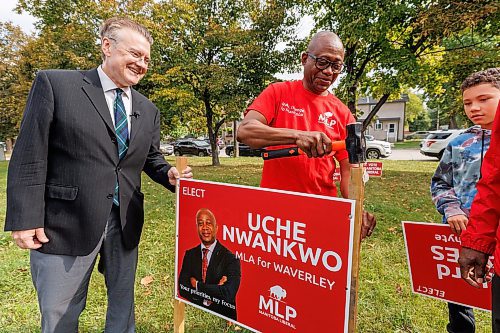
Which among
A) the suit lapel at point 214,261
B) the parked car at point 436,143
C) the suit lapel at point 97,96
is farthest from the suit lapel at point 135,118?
the parked car at point 436,143

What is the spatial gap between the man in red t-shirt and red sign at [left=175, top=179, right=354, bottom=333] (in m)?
0.32

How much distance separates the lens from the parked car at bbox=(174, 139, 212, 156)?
27.0 meters

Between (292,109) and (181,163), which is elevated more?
(292,109)

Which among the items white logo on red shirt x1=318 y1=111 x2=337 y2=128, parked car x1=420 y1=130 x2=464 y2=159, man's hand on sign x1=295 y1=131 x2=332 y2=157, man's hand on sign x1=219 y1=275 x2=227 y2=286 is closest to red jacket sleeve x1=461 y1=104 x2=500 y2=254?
man's hand on sign x1=295 y1=131 x2=332 y2=157

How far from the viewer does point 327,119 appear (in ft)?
6.26

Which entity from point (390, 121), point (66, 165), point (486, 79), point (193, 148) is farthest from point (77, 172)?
point (390, 121)

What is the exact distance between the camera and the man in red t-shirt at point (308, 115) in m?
1.79

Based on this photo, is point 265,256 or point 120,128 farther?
point 120,128

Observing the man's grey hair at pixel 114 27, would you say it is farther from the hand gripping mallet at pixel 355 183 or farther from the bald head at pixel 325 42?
the hand gripping mallet at pixel 355 183

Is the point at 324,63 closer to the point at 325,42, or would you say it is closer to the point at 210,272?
the point at 325,42

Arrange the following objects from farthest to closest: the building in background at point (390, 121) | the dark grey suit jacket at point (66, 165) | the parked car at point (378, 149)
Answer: the building in background at point (390, 121), the parked car at point (378, 149), the dark grey suit jacket at point (66, 165)

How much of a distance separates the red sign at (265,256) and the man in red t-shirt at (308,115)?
0.32m

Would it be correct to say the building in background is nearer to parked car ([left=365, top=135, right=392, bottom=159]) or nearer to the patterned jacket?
parked car ([left=365, top=135, right=392, bottom=159])

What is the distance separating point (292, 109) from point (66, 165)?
1.28 m
